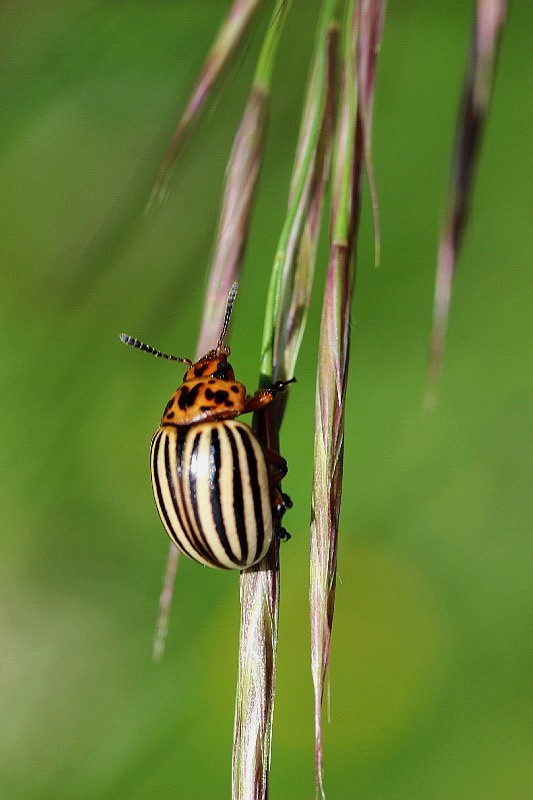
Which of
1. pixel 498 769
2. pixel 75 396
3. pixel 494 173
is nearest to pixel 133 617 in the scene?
pixel 75 396

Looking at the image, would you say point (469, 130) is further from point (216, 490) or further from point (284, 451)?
point (284, 451)

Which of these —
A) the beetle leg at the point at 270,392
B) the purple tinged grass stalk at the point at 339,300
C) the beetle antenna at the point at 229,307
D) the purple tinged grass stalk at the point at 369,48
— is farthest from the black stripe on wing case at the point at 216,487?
the purple tinged grass stalk at the point at 369,48

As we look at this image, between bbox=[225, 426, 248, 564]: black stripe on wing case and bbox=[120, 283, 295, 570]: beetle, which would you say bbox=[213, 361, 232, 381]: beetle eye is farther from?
bbox=[225, 426, 248, 564]: black stripe on wing case

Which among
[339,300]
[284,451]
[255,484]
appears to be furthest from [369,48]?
[284,451]

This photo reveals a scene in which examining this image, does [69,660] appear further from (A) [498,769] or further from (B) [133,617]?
(A) [498,769]

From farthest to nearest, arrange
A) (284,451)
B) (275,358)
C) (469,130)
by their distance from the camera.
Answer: (284,451) → (275,358) → (469,130)

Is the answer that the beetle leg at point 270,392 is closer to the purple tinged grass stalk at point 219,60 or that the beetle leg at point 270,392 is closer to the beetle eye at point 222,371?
the purple tinged grass stalk at point 219,60
